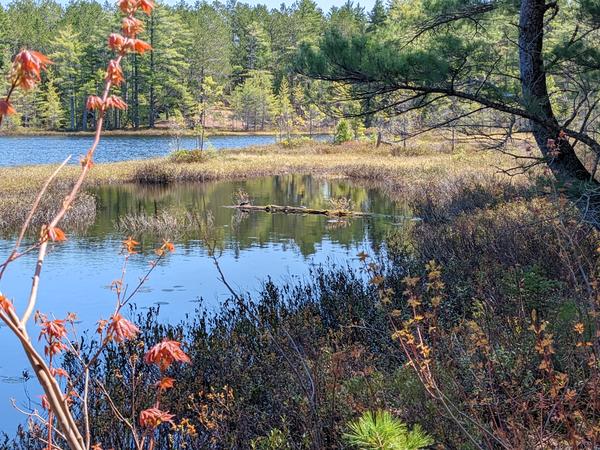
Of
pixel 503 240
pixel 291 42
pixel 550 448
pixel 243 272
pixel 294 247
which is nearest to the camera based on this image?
pixel 550 448

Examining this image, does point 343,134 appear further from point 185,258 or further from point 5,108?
point 5,108

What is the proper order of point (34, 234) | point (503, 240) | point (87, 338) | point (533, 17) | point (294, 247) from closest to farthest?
point (533, 17) → point (87, 338) → point (503, 240) → point (294, 247) → point (34, 234)

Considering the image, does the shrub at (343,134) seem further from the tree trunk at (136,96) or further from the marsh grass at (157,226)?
the tree trunk at (136,96)

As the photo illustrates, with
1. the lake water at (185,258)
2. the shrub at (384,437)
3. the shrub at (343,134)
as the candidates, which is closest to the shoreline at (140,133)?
the shrub at (343,134)

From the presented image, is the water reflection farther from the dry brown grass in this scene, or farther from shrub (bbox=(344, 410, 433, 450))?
shrub (bbox=(344, 410, 433, 450))

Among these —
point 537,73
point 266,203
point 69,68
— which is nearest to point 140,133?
point 69,68

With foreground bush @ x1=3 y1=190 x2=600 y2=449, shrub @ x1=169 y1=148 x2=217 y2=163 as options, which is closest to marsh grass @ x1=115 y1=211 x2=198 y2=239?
foreground bush @ x1=3 y1=190 x2=600 y2=449

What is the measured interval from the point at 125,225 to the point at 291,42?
78.1 meters

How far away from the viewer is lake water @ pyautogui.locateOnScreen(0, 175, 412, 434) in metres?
9.76

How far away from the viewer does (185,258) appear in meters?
13.4

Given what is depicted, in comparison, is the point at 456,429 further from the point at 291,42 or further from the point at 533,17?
the point at 291,42

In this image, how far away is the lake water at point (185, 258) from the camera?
32.0ft

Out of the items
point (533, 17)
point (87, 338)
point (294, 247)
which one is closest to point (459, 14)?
point (533, 17)

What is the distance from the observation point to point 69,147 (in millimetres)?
48469
